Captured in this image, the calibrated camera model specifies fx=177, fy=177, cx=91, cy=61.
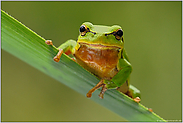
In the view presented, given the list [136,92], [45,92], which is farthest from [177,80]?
[45,92]

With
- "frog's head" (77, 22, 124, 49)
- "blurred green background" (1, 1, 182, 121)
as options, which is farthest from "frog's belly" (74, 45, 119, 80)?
"blurred green background" (1, 1, 182, 121)

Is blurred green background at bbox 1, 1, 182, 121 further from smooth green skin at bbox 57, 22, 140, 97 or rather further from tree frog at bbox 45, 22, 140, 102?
smooth green skin at bbox 57, 22, 140, 97

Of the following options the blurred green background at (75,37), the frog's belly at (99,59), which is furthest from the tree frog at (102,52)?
the blurred green background at (75,37)

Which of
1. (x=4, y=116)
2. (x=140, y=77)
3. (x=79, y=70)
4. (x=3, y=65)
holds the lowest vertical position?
(x=4, y=116)

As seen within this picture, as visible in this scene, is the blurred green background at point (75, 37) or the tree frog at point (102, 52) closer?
the tree frog at point (102, 52)

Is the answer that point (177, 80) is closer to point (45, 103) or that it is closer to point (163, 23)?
point (163, 23)

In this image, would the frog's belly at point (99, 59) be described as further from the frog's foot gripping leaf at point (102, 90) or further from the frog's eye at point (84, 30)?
the frog's foot gripping leaf at point (102, 90)

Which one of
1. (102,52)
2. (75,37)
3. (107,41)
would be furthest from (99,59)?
(75,37)

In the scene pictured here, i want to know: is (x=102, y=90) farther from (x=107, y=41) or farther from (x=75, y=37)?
(x=75, y=37)
